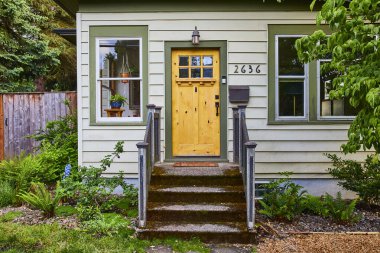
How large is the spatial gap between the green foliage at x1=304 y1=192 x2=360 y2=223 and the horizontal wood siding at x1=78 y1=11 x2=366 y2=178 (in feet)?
3.88

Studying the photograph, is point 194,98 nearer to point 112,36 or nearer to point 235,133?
point 235,133

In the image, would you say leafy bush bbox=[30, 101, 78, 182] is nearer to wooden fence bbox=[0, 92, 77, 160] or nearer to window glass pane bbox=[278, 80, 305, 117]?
wooden fence bbox=[0, 92, 77, 160]

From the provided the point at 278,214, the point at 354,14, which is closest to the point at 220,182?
the point at 278,214

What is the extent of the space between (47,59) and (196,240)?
33.9 ft

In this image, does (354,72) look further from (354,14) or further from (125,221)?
(125,221)

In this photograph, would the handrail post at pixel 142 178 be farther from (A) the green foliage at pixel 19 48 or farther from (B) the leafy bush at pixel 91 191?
(A) the green foliage at pixel 19 48

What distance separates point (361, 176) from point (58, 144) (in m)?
5.81

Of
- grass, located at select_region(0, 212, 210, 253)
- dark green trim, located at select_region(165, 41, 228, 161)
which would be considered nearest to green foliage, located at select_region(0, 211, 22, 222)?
grass, located at select_region(0, 212, 210, 253)

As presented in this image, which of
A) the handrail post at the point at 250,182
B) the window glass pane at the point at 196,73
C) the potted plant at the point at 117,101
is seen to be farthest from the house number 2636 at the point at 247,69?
the handrail post at the point at 250,182

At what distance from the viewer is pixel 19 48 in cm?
1320

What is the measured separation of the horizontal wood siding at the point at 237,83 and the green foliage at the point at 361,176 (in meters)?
0.60

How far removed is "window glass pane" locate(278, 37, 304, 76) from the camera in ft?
25.0

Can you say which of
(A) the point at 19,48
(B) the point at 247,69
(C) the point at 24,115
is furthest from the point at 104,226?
(A) the point at 19,48

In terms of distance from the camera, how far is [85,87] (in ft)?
24.7
